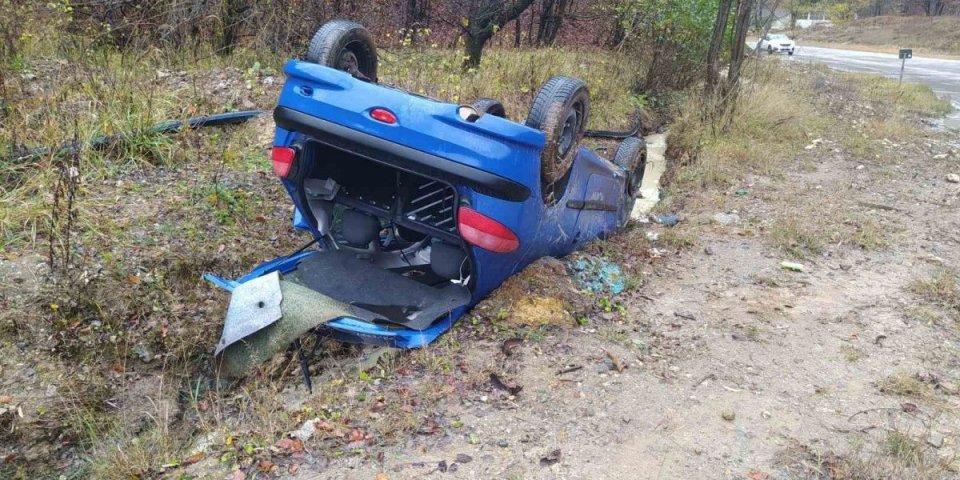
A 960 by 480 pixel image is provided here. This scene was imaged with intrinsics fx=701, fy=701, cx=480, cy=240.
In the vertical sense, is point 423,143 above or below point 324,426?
above

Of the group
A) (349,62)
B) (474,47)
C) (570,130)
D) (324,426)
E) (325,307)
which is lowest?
(324,426)

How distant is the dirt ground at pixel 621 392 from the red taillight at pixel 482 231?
0.59 m

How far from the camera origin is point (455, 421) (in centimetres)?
316

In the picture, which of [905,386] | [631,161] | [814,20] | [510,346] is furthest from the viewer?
[814,20]

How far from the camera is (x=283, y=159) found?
3.87m

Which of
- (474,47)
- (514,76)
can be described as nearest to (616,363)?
(514,76)

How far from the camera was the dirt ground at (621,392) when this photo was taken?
9.54 ft

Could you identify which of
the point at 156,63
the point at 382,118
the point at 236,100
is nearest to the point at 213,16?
the point at 156,63

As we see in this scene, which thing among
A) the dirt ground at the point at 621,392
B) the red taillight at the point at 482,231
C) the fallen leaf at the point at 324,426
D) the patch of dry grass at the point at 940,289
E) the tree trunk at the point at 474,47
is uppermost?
the tree trunk at the point at 474,47

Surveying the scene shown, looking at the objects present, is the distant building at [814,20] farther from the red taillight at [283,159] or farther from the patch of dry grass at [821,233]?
the red taillight at [283,159]

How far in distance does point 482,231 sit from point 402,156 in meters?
0.55

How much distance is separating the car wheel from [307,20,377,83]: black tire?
3.92 ft

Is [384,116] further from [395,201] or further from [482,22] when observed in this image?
[482,22]

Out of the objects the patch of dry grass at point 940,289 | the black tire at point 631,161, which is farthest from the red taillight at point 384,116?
the patch of dry grass at point 940,289
